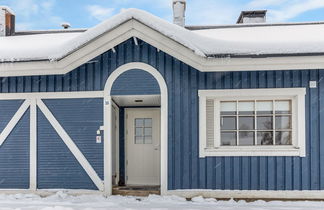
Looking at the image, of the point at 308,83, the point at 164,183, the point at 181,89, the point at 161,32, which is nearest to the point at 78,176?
the point at 164,183

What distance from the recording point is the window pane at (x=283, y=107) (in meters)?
7.83

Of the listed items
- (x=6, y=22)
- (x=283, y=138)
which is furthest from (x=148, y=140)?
(x=6, y=22)

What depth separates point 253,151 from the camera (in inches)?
301

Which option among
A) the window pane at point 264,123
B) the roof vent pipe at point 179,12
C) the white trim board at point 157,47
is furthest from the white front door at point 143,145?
the roof vent pipe at point 179,12

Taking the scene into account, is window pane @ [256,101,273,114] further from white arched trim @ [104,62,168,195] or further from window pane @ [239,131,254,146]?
white arched trim @ [104,62,168,195]

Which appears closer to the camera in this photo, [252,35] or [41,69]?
[41,69]

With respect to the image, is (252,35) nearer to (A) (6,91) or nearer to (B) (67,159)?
(B) (67,159)

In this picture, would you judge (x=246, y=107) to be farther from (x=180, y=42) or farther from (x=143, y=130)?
(x=143, y=130)

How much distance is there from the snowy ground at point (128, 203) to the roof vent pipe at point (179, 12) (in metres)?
6.48

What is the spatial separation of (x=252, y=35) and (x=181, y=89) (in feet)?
10.3

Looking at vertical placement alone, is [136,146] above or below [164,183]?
above

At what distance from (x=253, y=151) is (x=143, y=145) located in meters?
3.38

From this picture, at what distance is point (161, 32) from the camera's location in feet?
24.6

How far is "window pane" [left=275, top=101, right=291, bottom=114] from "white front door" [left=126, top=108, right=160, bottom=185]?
3.41 m
